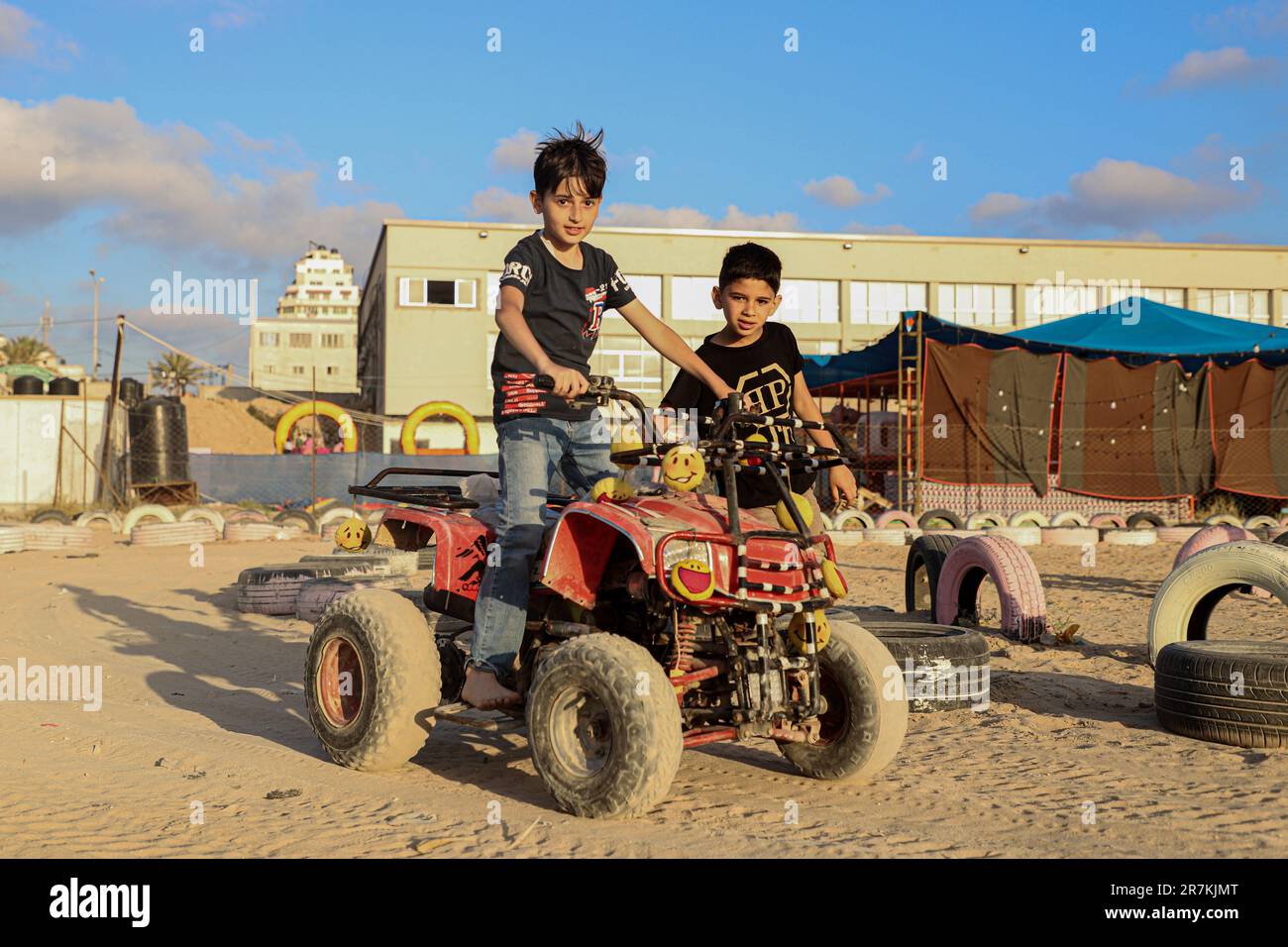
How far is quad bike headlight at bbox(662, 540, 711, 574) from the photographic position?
4.16 meters

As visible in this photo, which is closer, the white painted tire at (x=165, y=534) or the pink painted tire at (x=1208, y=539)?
the pink painted tire at (x=1208, y=539)

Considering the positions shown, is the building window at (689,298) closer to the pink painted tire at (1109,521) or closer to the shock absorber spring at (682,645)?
the pink painted tire at (1109,521)

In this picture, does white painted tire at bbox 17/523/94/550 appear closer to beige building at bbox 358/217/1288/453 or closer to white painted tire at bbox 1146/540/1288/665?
white painted tire at bbox 1146/540/1288/665

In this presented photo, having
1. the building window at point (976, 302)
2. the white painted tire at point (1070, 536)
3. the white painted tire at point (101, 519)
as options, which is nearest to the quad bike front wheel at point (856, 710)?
the white painted tire at point (1070, 536)

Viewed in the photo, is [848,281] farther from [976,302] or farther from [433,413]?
[433,413]

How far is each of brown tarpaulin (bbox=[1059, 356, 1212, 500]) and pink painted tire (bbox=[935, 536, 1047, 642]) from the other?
16.2m

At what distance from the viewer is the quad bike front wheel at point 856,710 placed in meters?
4.69

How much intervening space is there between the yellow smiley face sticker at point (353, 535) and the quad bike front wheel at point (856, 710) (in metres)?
2.27

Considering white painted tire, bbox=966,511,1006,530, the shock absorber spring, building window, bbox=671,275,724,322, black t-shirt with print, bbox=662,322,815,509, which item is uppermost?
building window, bbox=671,275,724,322

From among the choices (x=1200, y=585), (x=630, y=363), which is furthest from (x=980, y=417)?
(x=630, y=363)

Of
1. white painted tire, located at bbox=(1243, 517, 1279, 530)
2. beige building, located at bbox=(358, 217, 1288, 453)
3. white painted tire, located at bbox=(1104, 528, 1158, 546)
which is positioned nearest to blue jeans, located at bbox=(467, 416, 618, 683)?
white painted tire, located at bbox=(1104, 528, 1158, 546)
